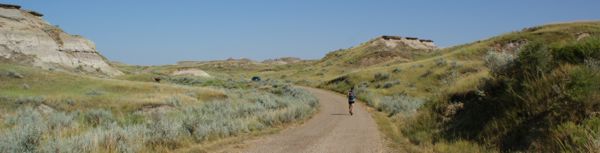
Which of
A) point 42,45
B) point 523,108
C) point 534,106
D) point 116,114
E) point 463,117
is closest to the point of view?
point 534,106

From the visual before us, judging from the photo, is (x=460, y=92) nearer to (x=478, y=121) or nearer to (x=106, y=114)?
(x=478, y=121)

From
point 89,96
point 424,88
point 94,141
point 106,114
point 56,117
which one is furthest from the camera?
point 424,88

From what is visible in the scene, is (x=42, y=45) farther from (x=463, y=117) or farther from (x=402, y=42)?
(x=402, y=42)

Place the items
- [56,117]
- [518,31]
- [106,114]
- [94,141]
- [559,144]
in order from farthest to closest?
[518,31], [106,114], [56,117], [94,141], [559,144]

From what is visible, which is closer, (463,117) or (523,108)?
(523,108)

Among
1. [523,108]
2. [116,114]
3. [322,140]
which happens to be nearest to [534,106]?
[523,108]

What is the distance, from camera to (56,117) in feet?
60.0

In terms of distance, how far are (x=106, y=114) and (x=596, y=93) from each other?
1986cm

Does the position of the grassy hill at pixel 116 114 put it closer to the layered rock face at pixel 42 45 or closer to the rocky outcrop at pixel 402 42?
the layered rock face at pixel 42 45

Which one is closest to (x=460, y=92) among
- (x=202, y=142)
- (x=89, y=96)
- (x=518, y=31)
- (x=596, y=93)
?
(x=596, y=93)

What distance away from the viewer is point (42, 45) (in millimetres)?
49062

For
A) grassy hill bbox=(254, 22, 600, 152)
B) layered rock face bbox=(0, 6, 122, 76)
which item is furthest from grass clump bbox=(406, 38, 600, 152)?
layered rock face bbox=(0, 6, 122, 76)

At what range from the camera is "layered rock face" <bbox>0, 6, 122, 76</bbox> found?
45.8 meters

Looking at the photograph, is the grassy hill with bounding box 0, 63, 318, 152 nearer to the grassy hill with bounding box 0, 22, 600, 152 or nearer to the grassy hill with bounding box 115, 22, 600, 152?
the grassy hill with bounding box 0, 22, 600, 152
